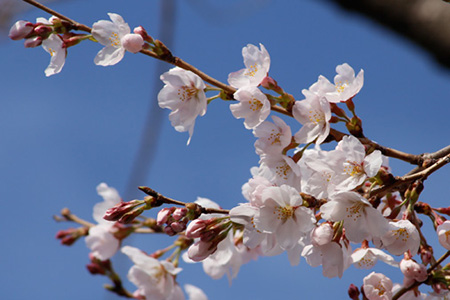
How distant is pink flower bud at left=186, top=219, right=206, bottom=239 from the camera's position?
4.07ft

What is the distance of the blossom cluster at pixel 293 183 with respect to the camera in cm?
121

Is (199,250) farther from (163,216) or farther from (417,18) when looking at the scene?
(417,18)

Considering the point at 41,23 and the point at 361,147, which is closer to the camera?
the point at 361,147

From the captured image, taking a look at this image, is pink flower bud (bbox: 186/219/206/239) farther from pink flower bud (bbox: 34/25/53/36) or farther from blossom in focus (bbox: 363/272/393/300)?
pink flower bud (bbox: 34/25/53/36)

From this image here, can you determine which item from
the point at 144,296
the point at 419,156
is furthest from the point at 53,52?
the point at 144,296

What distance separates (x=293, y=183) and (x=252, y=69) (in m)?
0.33

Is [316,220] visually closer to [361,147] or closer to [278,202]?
[278,202]

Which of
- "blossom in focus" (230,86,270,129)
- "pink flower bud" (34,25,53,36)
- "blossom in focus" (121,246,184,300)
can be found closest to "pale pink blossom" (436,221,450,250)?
"blossom in focus" (230,86,270,129)

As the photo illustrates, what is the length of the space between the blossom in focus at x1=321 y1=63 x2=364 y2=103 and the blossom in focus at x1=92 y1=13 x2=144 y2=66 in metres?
0.56

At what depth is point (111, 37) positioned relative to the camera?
141cm

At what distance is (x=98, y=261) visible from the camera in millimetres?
2301

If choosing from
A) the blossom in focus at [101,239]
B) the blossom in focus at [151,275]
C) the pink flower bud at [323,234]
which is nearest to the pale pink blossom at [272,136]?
the pink flower bud at [323,234]

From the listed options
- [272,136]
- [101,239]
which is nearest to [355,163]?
[272,136]

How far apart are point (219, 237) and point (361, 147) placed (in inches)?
16.3
